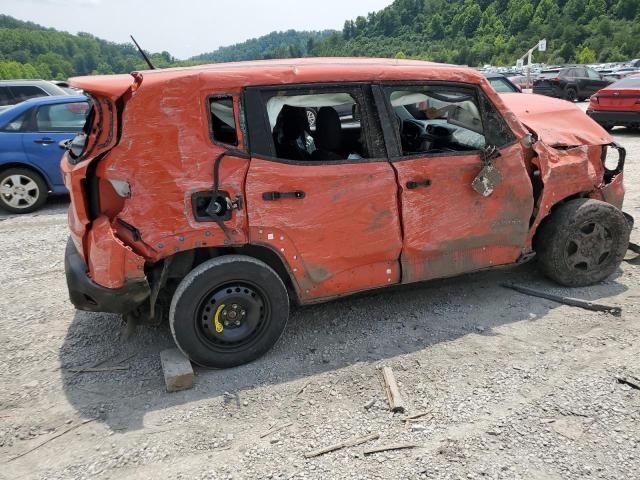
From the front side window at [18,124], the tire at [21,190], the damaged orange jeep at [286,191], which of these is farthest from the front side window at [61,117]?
the damaged orange jeep at [286,191]

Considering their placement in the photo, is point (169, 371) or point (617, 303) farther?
point (617, 303)

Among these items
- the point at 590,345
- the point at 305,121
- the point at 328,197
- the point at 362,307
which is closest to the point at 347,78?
the point at 305,121

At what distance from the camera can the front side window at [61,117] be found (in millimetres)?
7480

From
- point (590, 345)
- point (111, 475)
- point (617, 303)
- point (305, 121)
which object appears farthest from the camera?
point (617, 303)

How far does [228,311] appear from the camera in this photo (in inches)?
133

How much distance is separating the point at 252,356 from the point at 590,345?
234cm

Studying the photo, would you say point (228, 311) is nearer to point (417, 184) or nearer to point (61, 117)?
point (417, 184)

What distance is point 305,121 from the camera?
12.7 ft

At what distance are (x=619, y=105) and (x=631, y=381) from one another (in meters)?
11.3

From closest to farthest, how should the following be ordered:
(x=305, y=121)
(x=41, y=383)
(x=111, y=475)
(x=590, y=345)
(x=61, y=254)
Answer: (x=111, y=475) < (x=41, y=383) < (x=590, y=345) < (x=305, y=121) < (x=61, y=254)

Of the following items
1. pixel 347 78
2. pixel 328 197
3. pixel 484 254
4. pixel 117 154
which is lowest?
pixel 484 254

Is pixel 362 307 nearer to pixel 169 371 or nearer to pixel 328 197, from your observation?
pixel 328 197

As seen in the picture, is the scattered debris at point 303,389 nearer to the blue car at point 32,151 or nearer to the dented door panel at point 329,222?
the dented door panel at point 329,222

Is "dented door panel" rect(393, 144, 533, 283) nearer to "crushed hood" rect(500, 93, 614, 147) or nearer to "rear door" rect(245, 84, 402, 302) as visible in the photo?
"rear door" rect(245, 84, 402, 302)
